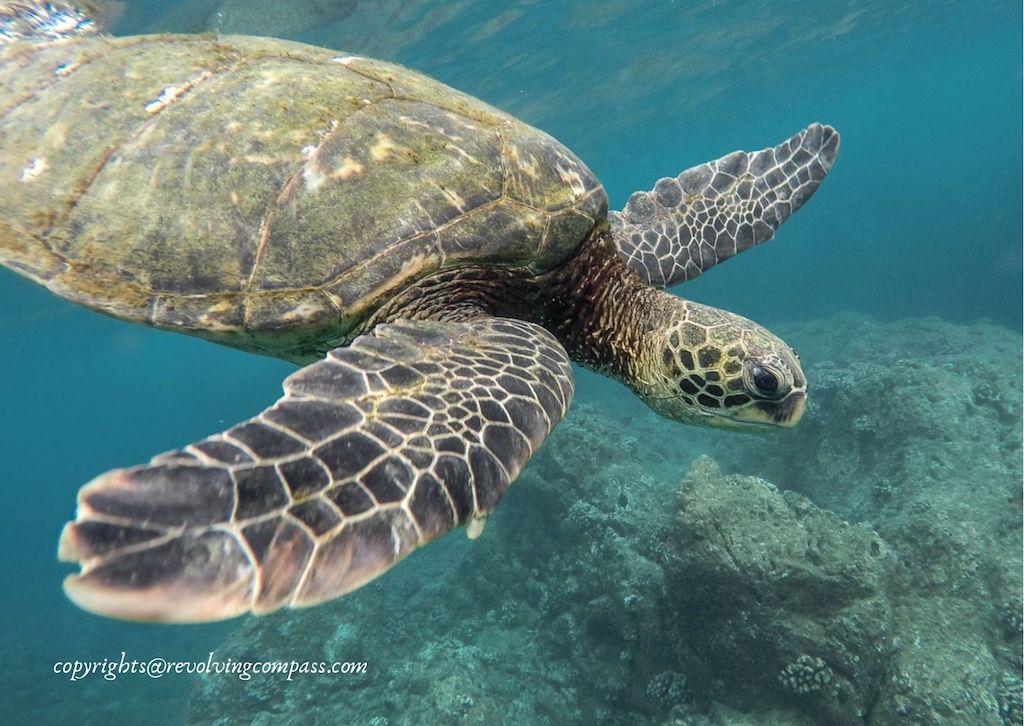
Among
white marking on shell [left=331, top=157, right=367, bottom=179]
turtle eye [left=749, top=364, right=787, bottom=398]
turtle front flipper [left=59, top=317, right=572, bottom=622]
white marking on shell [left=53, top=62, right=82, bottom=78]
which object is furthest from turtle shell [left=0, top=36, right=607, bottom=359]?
turtle eye [left=749, top=364, right=787, bottom=398]

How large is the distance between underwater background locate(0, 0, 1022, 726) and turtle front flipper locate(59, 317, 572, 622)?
15.3 feet

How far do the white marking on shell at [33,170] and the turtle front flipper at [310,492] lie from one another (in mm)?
2638

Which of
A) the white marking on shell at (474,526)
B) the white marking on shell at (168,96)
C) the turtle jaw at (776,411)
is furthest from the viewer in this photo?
the white marking on shell at (168,96)

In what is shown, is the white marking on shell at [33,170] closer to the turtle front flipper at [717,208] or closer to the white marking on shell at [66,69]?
the white marking on shell at [66,69]

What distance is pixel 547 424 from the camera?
2.26 m

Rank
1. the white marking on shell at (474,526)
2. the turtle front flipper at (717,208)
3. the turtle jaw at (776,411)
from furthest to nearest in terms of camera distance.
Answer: the turtle front flipper at (717,208), the turtle jaw at (776,411), the white marking on shell at (474,526)

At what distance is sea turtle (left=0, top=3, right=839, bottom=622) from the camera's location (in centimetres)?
151

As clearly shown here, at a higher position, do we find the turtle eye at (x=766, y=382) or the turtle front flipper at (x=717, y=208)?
the turtle front flipper at (x=717, y=208)

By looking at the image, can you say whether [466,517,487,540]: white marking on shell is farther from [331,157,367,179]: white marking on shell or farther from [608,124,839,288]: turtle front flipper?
[608,124,839,288]: turtle front flipper

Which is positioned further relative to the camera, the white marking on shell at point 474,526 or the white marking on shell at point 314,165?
the white marking on shell at point 314,165

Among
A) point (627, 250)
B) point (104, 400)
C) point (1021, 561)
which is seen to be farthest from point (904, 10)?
point (104, 400)

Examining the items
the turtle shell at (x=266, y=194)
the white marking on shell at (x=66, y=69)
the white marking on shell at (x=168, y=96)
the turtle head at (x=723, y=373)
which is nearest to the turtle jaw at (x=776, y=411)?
the turtle head at (x=723, y=373)

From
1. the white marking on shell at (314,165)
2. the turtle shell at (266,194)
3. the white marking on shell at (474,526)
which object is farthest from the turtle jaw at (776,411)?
the white marking on shell at (314,165)

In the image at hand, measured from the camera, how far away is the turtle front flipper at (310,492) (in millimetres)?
1385
